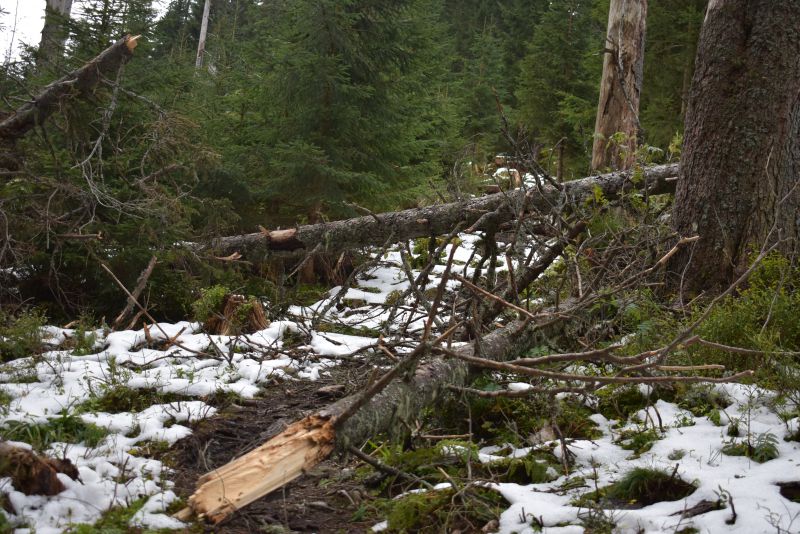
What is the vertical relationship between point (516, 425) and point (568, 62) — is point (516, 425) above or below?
below

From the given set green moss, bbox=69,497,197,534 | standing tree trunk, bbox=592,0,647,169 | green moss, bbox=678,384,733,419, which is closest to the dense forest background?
standing tree trunk, bbox=592,0,647,169

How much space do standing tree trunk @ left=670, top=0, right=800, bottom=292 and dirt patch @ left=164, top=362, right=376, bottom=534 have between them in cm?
310

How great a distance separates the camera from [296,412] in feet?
13.9

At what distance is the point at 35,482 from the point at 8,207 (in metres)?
Result: 4.18

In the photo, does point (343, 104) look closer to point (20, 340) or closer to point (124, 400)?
point (20, 340)

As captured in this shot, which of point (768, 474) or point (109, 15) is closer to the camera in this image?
point (768, 474)

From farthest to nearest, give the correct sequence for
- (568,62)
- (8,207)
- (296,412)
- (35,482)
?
(568,62) < (8,207) < (296,412) < (35,482)

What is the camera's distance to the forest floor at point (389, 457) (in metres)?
2.65

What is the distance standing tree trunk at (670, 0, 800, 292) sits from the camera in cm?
459

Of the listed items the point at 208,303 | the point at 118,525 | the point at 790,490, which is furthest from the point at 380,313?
the point at 790,490

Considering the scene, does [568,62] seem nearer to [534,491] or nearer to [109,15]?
[109,15]

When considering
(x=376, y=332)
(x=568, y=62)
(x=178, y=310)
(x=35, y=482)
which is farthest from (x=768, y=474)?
(x=568, y=62)

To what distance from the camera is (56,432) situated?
11.2 feet

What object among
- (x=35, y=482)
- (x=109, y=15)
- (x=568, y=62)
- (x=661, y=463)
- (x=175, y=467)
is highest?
(x=568, y=62)
